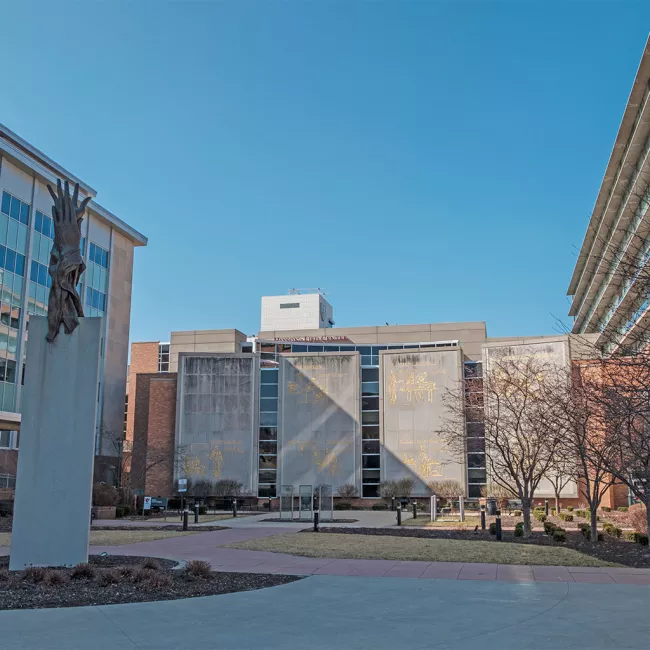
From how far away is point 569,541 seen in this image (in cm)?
2147

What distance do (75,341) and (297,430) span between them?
128ft

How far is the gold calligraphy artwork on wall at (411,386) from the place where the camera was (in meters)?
50.7

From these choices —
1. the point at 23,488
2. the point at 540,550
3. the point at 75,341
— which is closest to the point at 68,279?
the point at 75,341

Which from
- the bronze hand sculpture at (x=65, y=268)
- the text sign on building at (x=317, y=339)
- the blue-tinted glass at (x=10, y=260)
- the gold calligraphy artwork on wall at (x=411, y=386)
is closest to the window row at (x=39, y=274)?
the blue-tinted glass at (x=10, y=260)

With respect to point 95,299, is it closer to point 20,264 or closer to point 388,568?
point 20,264

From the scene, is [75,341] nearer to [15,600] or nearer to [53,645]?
[15,600]

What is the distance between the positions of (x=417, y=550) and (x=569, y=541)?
21.0ft

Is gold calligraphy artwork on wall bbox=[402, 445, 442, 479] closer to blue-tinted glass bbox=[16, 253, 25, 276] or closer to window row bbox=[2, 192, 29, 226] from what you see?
blue-tinted glass bbox=[16, 253, 25, 276]

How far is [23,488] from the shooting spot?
1319 centimetres

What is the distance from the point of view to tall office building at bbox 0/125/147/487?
4450 centimetres

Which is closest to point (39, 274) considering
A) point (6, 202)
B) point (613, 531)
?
point (6, 202)

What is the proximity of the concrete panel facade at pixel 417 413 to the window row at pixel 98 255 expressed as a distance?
23.6 metres

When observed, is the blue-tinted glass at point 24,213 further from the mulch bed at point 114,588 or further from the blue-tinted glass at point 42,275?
the mulch bed at point 114,588

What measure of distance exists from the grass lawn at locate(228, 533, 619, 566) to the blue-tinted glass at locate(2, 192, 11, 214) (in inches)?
1269
